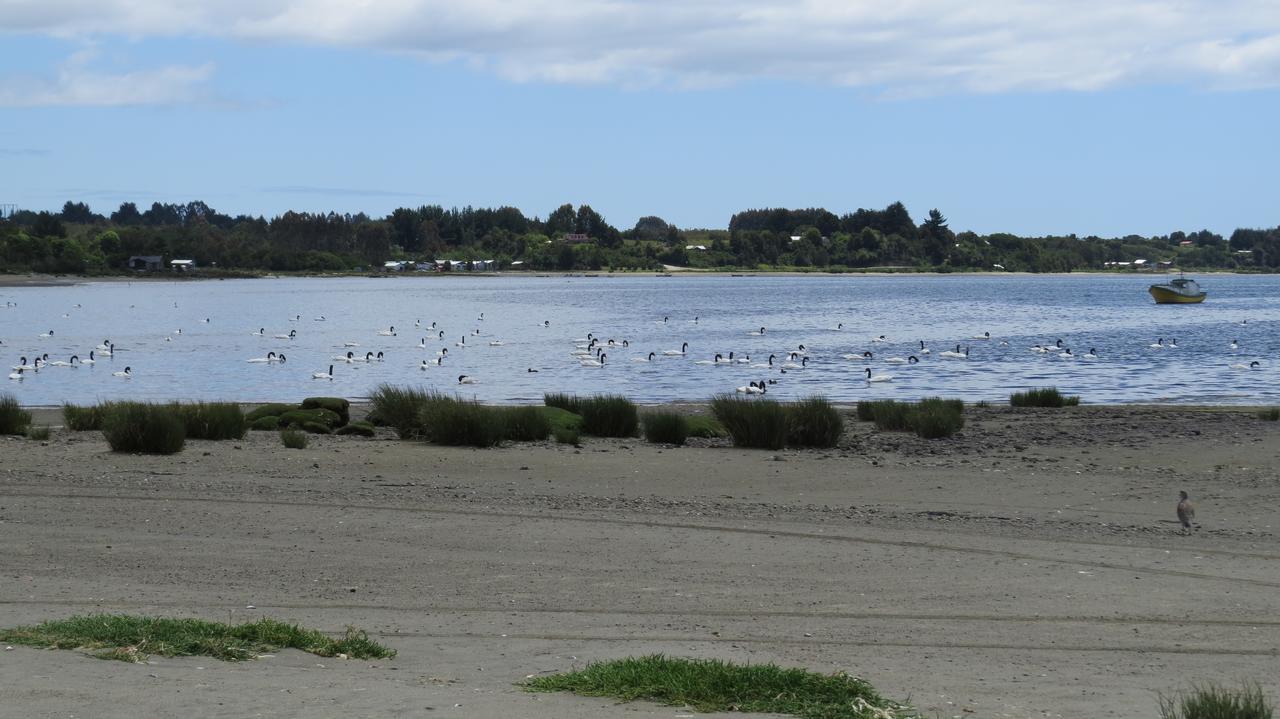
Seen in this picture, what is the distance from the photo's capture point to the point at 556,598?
953cm

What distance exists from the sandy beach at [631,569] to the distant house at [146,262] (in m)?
151

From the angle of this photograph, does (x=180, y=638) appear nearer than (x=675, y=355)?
Answer: Yes

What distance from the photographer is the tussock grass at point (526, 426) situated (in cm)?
1939

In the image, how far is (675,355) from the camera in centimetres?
4703

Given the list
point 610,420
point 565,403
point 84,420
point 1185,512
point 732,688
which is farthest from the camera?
point 565,403

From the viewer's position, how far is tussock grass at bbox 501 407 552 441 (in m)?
19.4

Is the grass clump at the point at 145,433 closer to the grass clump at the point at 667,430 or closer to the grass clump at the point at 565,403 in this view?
the grass clump at the point at 667,430

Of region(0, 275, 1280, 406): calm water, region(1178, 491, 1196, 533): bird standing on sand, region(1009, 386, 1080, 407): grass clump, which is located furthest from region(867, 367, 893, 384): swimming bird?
region(1178, 491, 1196, 533): bird standing on sand

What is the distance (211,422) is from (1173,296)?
281 ft

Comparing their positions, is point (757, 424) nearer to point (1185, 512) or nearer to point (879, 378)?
point (1185, 512)

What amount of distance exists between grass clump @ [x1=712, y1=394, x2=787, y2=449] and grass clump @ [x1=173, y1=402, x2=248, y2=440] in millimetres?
6875

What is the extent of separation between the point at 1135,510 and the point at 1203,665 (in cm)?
647

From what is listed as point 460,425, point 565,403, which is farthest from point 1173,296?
point 460,425

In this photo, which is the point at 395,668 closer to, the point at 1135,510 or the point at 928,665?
the point at 928,665
